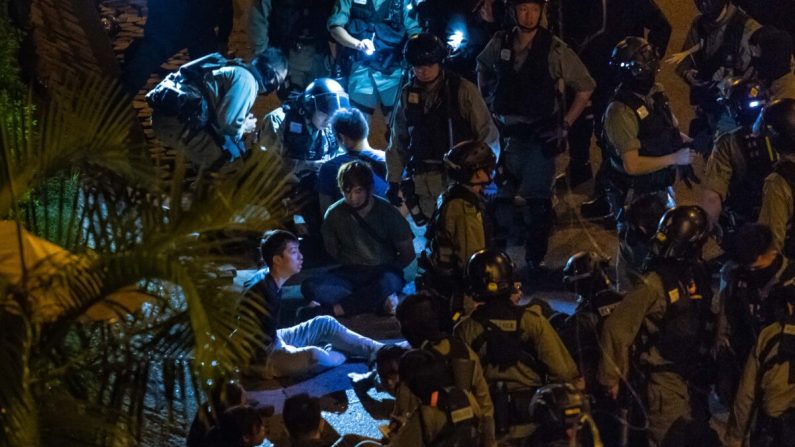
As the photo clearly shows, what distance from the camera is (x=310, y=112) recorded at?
9.73m

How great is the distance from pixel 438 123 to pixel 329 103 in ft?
4.00

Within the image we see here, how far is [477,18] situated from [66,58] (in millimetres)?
4234

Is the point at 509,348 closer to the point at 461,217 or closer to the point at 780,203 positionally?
the point at 461,217

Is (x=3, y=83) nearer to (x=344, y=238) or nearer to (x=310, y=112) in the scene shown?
(x=310, y=112)

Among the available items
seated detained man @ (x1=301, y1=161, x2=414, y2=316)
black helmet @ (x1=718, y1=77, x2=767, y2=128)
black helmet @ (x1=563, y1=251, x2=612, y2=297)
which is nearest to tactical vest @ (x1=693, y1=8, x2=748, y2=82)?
black helmet @ (x1=718, y1=77, x2=767, y2=128)

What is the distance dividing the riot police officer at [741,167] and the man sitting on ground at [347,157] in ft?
8.66

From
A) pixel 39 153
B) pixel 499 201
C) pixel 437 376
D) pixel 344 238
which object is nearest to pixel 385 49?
pixel 499 201

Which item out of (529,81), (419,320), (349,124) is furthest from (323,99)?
(419,320)

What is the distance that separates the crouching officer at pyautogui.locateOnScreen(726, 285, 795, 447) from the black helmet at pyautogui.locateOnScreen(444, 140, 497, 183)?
1973 millimetres

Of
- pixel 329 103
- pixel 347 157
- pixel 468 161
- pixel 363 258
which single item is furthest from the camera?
pixel 329 103

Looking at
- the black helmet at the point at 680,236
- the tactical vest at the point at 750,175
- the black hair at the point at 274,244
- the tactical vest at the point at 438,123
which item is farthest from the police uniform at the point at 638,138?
the black hair at the point at 274,244

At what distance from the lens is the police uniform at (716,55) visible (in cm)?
971

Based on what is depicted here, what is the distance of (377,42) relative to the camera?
1092 centimetres

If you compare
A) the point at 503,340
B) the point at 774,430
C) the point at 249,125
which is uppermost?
the point at 249,125
